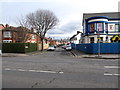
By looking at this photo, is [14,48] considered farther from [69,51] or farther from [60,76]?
[60,76]

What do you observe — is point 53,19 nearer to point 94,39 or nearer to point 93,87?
point 94,39

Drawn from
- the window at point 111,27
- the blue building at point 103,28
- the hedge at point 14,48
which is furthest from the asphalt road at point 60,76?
the window at point 111,27

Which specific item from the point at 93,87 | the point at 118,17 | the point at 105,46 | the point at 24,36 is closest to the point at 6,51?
the point at 24,36

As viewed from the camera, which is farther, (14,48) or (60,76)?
(14,48)

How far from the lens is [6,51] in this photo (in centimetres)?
2761

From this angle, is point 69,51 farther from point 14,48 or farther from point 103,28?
point 14,48

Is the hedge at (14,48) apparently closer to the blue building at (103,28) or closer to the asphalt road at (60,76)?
the blue building at (103,28)

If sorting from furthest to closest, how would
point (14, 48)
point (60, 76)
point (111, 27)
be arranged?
point (111, 27) → point (14, 48) → point (60, 76)

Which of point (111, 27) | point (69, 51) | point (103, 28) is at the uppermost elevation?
point (111, 27)

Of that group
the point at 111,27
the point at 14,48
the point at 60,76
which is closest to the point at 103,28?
the point at 111,27

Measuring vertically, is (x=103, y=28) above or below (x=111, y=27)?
below

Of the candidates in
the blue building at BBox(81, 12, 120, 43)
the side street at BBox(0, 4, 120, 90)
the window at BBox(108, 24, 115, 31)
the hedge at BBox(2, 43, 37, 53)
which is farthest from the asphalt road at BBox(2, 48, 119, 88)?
the window at BBox(108, 24, 115, 31)

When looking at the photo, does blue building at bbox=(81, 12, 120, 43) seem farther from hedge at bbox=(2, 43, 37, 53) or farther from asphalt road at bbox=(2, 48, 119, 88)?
asphalt road at bbox=(2, 48, 119, 88)

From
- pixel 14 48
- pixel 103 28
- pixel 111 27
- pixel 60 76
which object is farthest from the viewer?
pixel 111 27
